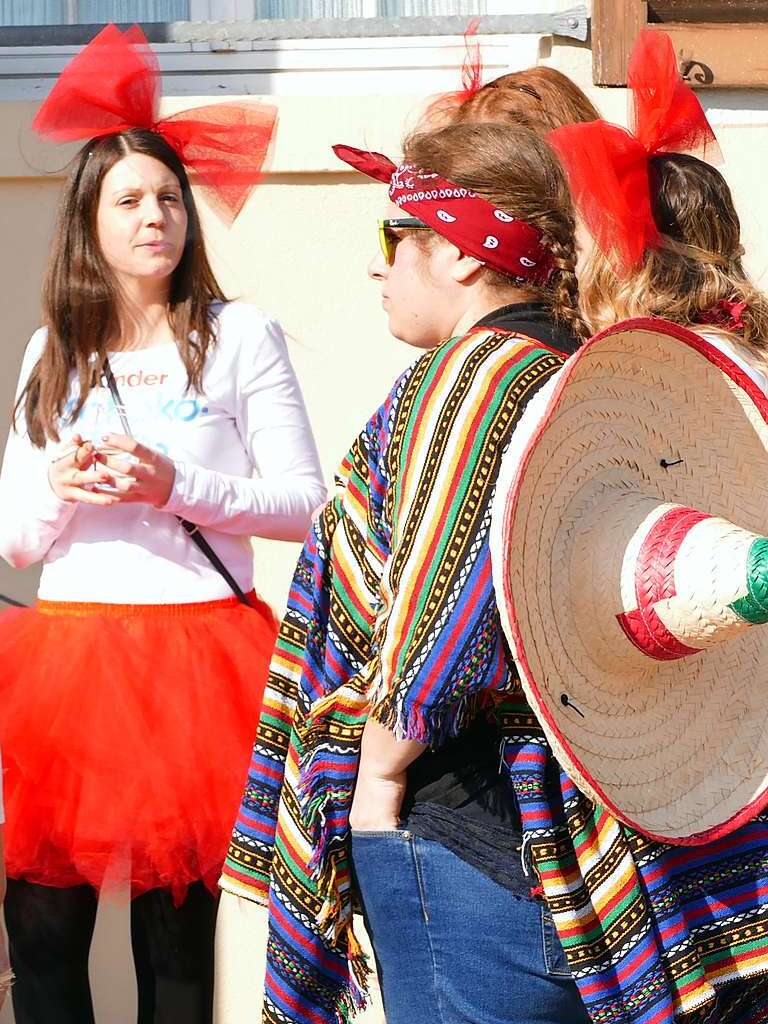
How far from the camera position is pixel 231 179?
3152 mm

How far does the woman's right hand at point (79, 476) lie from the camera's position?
2.72m

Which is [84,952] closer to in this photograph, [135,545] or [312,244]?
[135,545]

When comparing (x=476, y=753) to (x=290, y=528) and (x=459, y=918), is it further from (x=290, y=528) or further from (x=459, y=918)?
(x=290, y=528)

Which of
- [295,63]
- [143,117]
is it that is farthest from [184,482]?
[295,63]

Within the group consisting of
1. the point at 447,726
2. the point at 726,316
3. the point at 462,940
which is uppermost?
the point at 726,316

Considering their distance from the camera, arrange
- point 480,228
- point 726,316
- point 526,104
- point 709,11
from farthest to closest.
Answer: point 709,11, point 526,104, point 726,316, point 480,228

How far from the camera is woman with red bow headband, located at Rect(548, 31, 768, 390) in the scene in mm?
2102

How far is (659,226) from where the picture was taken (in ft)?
7.46

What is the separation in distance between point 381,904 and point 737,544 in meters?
0.65

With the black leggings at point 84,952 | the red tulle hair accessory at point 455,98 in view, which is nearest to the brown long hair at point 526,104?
the red tulle hair accessory at point 455,98

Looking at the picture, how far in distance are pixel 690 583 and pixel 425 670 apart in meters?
0.31

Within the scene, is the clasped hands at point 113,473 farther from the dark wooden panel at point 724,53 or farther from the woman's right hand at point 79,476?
the dark wooden panel at point 724,53

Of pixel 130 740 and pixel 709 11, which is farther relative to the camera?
pixel 709 11

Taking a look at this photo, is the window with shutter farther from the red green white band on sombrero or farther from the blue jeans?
the blue jeans
